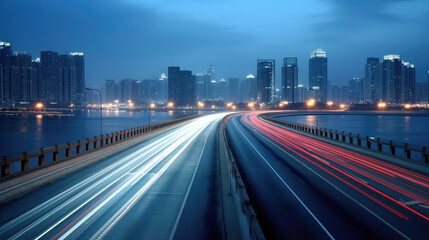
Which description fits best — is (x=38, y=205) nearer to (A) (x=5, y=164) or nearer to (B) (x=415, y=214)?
(A) (x=5, y=164)

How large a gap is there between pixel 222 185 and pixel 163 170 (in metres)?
5.86

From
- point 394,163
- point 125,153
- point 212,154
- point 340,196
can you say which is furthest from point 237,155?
point 340,196

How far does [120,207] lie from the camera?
13.7m

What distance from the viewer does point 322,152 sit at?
31.2 meters

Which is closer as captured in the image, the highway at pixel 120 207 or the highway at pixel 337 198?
the highway at pixel 120 207

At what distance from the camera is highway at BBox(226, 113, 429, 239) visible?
1142cm

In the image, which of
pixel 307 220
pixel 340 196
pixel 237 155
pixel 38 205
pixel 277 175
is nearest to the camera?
pixel 307 220

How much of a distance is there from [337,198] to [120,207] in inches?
368

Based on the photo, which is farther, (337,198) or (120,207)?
(337,198)

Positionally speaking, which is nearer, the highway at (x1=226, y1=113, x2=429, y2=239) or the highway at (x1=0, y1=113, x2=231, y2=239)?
the highway at (x1=0, y1=113, x2=231, y2=239)

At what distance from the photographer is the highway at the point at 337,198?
11.4 m

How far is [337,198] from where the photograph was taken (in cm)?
1525

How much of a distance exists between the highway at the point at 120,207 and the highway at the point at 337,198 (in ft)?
7.96

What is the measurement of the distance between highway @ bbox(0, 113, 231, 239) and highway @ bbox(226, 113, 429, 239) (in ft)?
7.96
